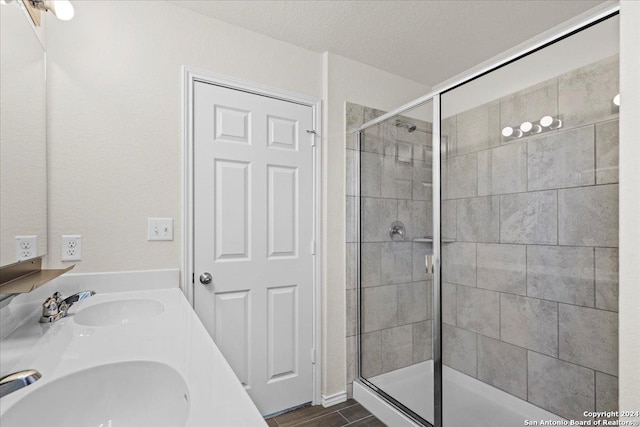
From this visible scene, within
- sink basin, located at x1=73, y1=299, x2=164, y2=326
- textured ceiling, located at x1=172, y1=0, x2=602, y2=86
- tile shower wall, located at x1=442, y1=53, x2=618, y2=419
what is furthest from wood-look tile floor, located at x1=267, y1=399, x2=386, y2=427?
textured ceiling, located at x1=172, y1=0, x2=602, y2=86

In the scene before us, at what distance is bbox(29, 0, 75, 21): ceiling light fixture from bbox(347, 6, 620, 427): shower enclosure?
1.70 m

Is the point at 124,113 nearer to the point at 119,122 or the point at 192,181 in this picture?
the point at 119,122

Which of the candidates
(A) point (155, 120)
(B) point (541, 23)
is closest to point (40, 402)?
(A) point (155, 120)

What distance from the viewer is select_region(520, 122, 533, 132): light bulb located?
5.45 feet

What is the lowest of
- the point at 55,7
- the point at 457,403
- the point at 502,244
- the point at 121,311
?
the point at 457,403

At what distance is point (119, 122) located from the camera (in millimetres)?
1618

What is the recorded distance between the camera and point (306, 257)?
7.08 feet

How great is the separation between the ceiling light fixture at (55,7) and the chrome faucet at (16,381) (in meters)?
1.32

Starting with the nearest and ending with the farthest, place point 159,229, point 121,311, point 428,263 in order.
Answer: point 121,311 → point 159,229 → point 428,263

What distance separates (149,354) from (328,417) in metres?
1.59

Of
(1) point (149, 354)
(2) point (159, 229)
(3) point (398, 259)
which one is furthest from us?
(3) point (398, 259)

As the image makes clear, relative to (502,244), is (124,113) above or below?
above

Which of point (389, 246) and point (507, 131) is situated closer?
point (507, 131)

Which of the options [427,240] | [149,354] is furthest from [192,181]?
[427,240]
